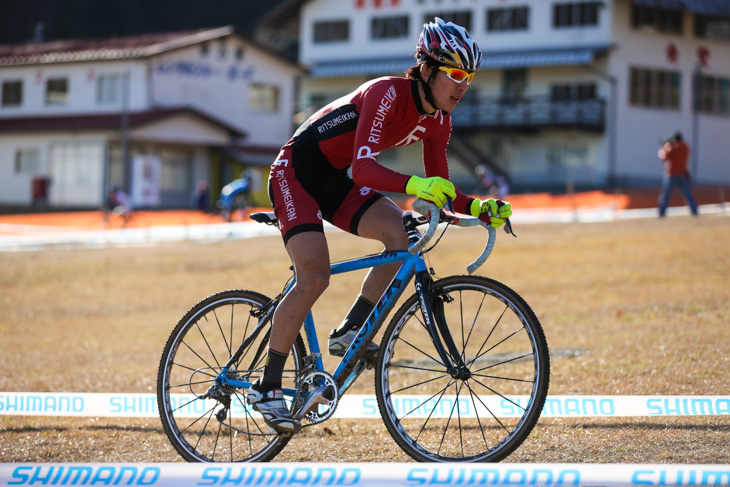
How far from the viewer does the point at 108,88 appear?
163ft

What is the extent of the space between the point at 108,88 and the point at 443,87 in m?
47.3

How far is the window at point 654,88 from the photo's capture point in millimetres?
51500

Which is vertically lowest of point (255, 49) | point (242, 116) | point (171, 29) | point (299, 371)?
point (299, 371)

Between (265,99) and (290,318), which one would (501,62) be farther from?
(290,318)

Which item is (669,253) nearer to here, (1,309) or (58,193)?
(1,309)

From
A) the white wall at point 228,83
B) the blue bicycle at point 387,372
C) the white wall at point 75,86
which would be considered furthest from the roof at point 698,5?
the blue bicycle at point 387,372

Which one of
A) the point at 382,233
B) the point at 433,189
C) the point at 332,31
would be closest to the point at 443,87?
the point at 433,189

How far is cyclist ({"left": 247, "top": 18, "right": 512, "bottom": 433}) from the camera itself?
4762 millimetres

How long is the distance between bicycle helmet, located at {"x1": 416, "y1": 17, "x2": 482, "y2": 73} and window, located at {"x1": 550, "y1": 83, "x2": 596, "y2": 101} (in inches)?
1900

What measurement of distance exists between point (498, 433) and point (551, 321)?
258 inches

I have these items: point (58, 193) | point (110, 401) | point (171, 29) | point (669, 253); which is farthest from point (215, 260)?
point (171, 29)

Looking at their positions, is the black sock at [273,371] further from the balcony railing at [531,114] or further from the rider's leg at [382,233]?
the balcony railing at [531,114]

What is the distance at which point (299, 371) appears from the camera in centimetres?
520

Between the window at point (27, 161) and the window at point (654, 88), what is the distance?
30018 mm
